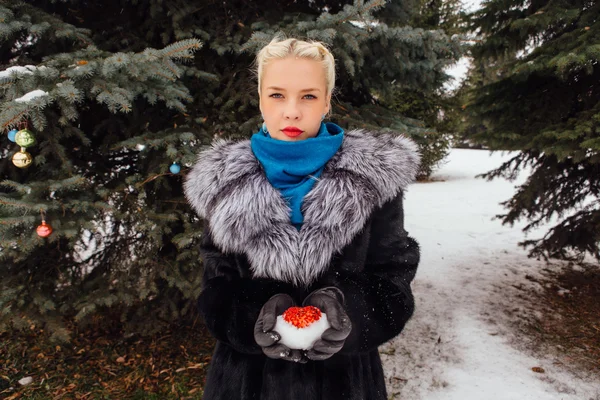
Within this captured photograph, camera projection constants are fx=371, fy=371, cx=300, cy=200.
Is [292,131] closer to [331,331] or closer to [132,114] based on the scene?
→ [331,331]

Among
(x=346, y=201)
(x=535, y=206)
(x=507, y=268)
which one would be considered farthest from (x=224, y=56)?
(x=507, y=268)

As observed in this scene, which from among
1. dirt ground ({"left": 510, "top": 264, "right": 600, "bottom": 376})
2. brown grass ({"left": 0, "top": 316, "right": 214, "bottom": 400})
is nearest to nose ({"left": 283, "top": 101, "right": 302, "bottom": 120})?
brown grass ({"left": 0, "top": 316, "right": 214, "bottom": 400})

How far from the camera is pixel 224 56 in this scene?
325 cm

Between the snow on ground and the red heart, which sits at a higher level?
the red heart

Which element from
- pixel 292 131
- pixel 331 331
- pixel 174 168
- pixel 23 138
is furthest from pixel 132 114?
pixel 331 331

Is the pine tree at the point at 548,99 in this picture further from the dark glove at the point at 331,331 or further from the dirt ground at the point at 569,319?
the dark glove at the point at 331,331

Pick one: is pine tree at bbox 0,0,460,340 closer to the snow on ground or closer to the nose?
the nose

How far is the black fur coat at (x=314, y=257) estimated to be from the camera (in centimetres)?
146

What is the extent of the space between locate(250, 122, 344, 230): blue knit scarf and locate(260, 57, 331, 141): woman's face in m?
0.05

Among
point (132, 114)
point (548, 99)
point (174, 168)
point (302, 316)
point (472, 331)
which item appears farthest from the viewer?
point (472, 331)

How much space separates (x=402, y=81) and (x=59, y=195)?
3012 millimetres

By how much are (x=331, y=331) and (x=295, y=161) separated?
676mm

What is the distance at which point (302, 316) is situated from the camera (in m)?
1.29

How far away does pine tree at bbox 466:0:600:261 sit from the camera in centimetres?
318
